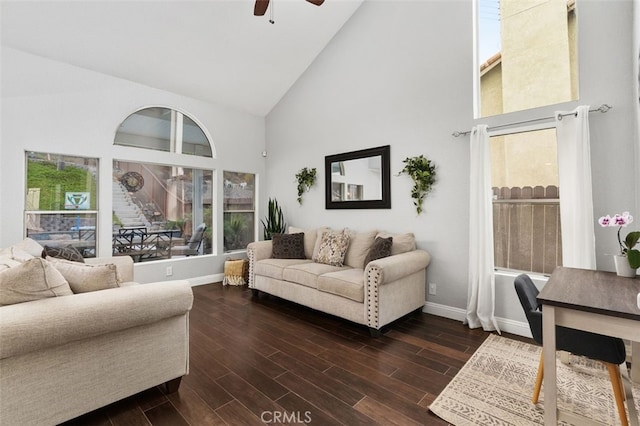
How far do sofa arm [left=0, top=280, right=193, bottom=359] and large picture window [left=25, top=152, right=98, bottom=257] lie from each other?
8.70 feet

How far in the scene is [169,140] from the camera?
4.62m

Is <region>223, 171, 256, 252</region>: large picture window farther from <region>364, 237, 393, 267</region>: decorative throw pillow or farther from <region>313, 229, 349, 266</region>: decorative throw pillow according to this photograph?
<region>364, 237, 393, 267</region>: decorative throw pillow

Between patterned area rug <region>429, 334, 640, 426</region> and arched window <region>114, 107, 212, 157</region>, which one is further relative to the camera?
arched window <region>114, 107, 212, 157</region>

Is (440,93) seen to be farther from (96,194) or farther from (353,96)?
(96,194)

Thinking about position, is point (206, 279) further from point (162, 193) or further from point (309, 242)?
point (309, 242)

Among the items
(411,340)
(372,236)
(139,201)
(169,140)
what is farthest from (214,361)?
(169,140)

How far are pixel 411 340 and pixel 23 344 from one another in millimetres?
2767

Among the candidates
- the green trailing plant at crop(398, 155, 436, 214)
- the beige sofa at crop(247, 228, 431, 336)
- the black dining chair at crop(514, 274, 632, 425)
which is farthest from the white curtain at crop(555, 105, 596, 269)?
the beige sofa at crop(247, 228, 431, 336)

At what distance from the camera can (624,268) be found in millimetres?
1945

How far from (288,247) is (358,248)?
3.61 ft

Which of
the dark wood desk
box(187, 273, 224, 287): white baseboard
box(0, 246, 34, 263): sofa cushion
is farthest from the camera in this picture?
box(187, 273, 224, 287): white baseboard

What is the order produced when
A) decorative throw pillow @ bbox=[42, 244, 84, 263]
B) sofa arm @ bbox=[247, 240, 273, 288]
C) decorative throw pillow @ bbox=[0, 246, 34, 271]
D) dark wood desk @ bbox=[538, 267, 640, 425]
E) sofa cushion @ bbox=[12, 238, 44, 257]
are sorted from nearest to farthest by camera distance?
1. dark wood desk @ bbox=[538, 267, 640, 425]
2. decorative throw pillow @ bbox=[0, 246, 34, 271]
3. sofa cushion @ bbox=[12, 238, 44, 257]
4. decorative throw pillow @ bbox=[42, 244, 84, 263]
5. sofa arm @ bbox=[247, 240, 273, 288]

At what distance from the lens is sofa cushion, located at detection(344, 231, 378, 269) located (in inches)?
148

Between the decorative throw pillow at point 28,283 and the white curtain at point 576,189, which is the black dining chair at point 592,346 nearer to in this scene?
the white curtain at point 576,189
